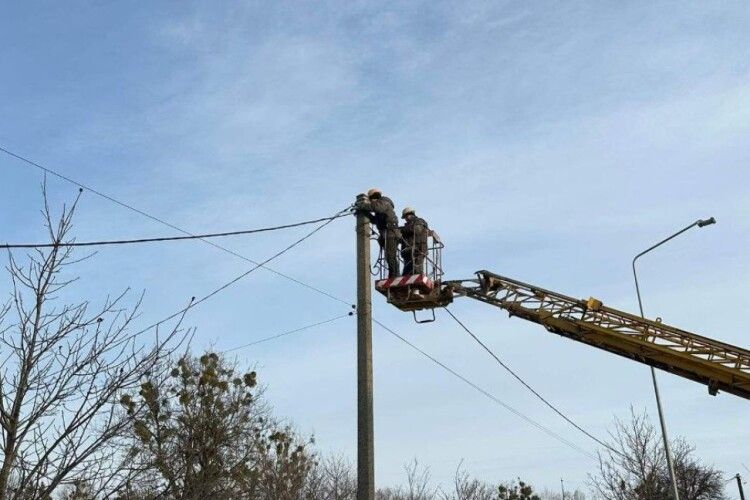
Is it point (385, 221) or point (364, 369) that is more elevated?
point (385, 221)

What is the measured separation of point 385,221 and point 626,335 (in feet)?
13.5

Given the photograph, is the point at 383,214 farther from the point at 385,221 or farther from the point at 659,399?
the point at 659,399

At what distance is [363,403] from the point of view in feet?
30.0

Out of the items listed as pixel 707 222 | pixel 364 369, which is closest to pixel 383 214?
pixel 364 369

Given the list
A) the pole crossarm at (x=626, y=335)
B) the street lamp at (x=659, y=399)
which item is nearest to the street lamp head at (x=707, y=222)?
the street lamp at (x=659, y=399)

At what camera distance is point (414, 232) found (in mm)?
12281

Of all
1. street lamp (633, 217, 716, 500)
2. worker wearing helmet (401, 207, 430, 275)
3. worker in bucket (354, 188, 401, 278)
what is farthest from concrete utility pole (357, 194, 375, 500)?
street lamp (633, 217, 716, 500)

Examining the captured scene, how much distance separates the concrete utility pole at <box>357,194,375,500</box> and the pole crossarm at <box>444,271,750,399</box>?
112 inches

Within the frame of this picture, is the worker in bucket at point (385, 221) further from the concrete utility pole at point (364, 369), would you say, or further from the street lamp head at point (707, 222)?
the street lamp head at point (707, 222)

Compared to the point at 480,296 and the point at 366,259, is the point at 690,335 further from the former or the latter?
the point at 366,259

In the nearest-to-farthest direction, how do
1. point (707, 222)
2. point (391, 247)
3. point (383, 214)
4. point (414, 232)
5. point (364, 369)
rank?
point (364, 369), point (383, 214), point (391, 247), point (414, 232), point (707, 222)

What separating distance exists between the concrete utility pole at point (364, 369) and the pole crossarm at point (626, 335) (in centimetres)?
283

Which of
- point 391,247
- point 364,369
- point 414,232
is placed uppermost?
point 414,232

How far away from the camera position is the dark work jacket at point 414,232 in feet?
40.1
